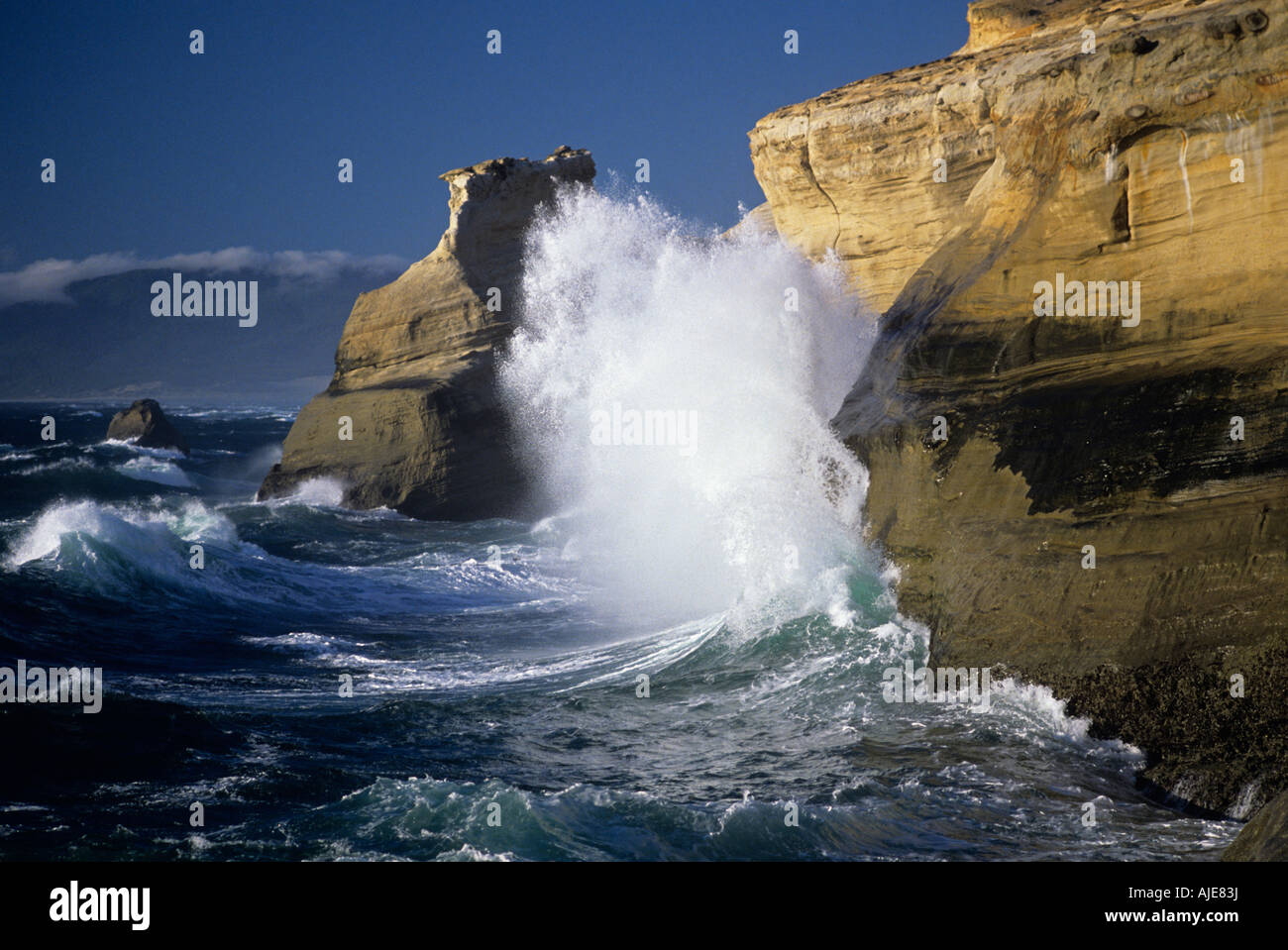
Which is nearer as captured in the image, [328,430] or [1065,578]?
[1065,578]

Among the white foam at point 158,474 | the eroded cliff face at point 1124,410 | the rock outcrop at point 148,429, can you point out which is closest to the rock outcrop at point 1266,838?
the eroded cliff face at point 1124,410

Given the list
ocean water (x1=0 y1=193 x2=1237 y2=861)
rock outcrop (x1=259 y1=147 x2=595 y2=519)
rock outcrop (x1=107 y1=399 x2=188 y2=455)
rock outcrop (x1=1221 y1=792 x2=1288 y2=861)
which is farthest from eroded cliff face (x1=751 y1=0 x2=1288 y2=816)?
rock outcrop (x1=107 y1=399 x2=188 y2=455)

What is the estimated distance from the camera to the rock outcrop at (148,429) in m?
46.1

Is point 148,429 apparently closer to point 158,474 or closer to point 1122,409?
point 158,474

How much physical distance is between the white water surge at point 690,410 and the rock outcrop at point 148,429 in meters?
25.3

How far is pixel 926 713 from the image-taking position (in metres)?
9.13

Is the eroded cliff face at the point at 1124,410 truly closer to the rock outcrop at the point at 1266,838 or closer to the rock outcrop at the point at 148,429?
the rock outcrop at the point at 1266,838

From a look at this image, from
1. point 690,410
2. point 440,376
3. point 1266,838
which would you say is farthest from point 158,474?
point 1266,838

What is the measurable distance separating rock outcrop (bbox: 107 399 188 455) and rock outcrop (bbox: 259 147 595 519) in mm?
21127

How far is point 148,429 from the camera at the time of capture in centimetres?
4622

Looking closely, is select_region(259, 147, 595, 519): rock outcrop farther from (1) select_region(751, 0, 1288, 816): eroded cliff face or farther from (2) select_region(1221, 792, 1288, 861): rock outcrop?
(2) select_region(1221, 792, 1288, 861): rock outcrop

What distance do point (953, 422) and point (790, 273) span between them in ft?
31.5
